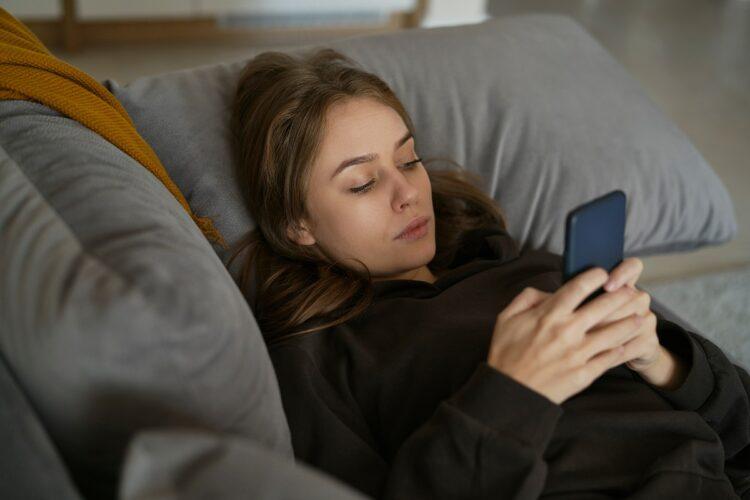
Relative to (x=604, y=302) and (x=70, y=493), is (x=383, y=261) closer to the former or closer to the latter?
(x=604, y=302)

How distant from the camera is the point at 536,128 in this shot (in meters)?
1.66

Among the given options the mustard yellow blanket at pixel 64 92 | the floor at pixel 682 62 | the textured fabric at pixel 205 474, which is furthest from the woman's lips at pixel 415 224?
the floor at pixel 682 62

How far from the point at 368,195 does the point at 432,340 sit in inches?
9.4

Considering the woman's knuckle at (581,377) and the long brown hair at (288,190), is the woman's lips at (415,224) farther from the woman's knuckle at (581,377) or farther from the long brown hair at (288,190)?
the woman's knuckle at (581,377)

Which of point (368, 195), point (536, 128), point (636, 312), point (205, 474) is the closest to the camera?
point (205, 474)

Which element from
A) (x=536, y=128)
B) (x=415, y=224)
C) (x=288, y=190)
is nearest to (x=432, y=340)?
(x=415, y=224)

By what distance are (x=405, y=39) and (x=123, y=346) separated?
114 centimetres

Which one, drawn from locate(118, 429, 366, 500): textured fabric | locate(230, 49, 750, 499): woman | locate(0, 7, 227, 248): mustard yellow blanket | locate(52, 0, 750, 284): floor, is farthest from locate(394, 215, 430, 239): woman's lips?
locate(52, 0, 750, 284): floor

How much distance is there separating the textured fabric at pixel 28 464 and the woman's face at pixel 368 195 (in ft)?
2.00

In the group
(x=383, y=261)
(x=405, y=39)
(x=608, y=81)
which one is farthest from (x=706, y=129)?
(x=383, y=261)

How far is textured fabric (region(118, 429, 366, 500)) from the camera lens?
0.69 metres

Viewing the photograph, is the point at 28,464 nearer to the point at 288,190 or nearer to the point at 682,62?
the point at 288,190

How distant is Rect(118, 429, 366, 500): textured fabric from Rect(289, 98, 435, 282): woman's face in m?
0.60

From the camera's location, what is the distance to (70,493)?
0.75 m
